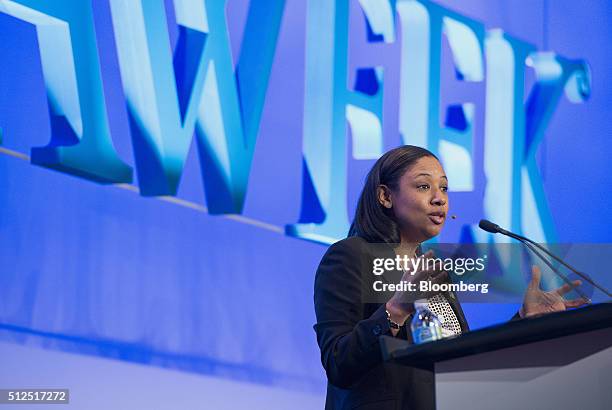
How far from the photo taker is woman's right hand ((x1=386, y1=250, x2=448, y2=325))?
171 cm

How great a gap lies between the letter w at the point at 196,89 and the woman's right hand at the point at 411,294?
1.92 meters

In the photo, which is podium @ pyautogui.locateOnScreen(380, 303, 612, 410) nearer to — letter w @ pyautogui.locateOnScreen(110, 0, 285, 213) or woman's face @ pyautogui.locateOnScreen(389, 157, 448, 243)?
woman's face @ pyautogui.locateOnScreen(389, 157, 448, 243)

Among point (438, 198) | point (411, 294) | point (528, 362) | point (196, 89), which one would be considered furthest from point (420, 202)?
point (196, 89)

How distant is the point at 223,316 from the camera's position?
3.62 meters

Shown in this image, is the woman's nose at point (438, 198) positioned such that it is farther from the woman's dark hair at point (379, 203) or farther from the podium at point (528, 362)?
the podium at point (528, 362)

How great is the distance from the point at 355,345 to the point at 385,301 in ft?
0.43

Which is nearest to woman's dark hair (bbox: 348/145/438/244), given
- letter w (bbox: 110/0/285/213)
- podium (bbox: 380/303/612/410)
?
podium (bbox: 380/303/612/410)

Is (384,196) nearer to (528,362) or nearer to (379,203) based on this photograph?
(379,203)

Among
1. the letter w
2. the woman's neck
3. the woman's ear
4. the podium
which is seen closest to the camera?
the podium

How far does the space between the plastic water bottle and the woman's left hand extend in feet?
0.99

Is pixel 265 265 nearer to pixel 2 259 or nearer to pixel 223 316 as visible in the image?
pixel 223 316

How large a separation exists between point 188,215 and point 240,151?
1.14 ft

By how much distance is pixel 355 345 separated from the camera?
198 centimetres

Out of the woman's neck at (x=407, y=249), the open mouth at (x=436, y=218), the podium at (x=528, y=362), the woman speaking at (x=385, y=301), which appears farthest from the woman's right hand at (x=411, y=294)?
the open mouth at (x=436, y=218)
